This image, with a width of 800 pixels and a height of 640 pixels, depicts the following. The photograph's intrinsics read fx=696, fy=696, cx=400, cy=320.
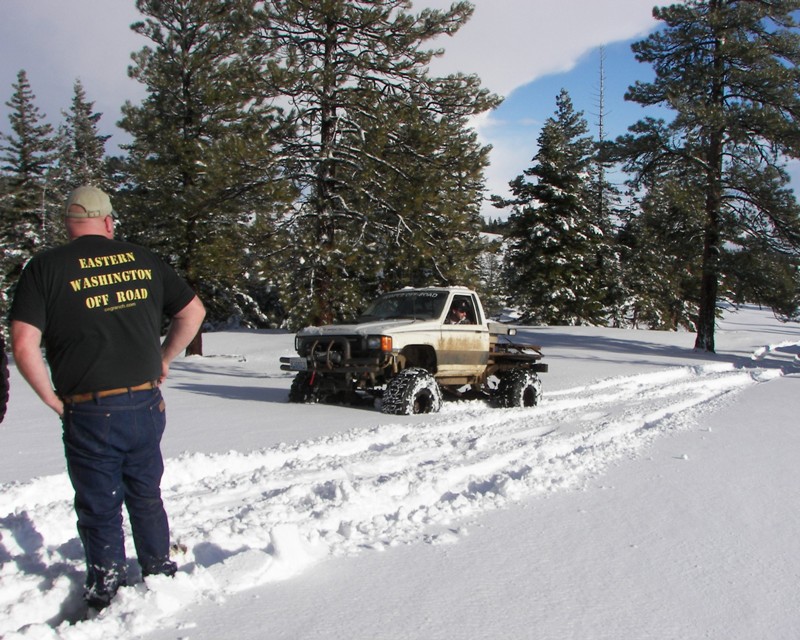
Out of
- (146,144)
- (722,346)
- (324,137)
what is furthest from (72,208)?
(722,346)

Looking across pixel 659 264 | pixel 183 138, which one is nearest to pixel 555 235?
pixel 659 264

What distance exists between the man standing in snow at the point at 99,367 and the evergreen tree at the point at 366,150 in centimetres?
1079

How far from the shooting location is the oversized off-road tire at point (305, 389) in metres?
10.3

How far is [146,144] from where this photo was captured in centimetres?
1942

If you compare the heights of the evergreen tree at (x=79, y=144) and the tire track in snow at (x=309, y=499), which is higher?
the evergreen tree at (x=79, y=144)

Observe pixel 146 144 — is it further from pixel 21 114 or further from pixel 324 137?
pixel 21 114

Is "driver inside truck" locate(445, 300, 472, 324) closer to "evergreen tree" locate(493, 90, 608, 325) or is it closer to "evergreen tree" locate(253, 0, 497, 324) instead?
"evergreen tree" locate(253, 0, 497, 324)

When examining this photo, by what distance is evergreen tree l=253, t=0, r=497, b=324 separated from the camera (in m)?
14.0

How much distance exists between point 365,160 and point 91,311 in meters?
11.6

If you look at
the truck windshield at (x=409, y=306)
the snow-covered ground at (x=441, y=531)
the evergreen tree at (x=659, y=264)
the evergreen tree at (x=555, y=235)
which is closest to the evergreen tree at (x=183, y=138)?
the truck windshield at (x=409, y=306)

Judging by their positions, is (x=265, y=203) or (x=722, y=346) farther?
(x=722, y=346)

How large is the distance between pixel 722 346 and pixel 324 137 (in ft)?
64.5

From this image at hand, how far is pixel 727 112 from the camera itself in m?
21.3

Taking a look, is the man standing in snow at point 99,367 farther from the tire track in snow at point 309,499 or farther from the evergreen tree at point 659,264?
the evergreen tree at point 659,264
